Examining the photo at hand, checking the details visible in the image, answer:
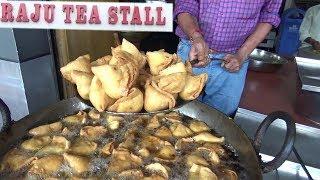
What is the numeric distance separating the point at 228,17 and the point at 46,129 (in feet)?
3.85

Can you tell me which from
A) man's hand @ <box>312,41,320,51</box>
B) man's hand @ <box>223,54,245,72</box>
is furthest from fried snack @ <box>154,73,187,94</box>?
man's hand @ <box>312,41,320,51</box>

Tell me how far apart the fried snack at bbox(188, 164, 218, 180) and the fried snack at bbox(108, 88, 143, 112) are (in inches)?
10.5

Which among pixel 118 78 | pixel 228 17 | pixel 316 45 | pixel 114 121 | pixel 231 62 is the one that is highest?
pixel 228 17

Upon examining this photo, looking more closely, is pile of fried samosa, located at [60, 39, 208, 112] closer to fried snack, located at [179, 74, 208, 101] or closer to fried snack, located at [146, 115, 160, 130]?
fried snack, located at [179, 74, 208, 101]

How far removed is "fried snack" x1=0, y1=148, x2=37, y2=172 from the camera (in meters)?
0.96

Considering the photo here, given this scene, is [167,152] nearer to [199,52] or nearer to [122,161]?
[122,161]

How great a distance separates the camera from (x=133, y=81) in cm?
96

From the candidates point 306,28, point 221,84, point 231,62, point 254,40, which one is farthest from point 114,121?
point 306,28

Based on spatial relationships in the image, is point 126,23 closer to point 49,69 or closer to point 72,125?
point 72,125

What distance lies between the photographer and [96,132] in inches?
45.0

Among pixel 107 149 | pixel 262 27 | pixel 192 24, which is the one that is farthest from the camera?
pixel 262 27

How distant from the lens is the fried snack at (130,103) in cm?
94

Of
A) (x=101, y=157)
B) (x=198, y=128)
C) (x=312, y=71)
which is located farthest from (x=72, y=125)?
(x=312, y=71)

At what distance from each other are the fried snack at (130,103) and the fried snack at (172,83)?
85 millimetres
